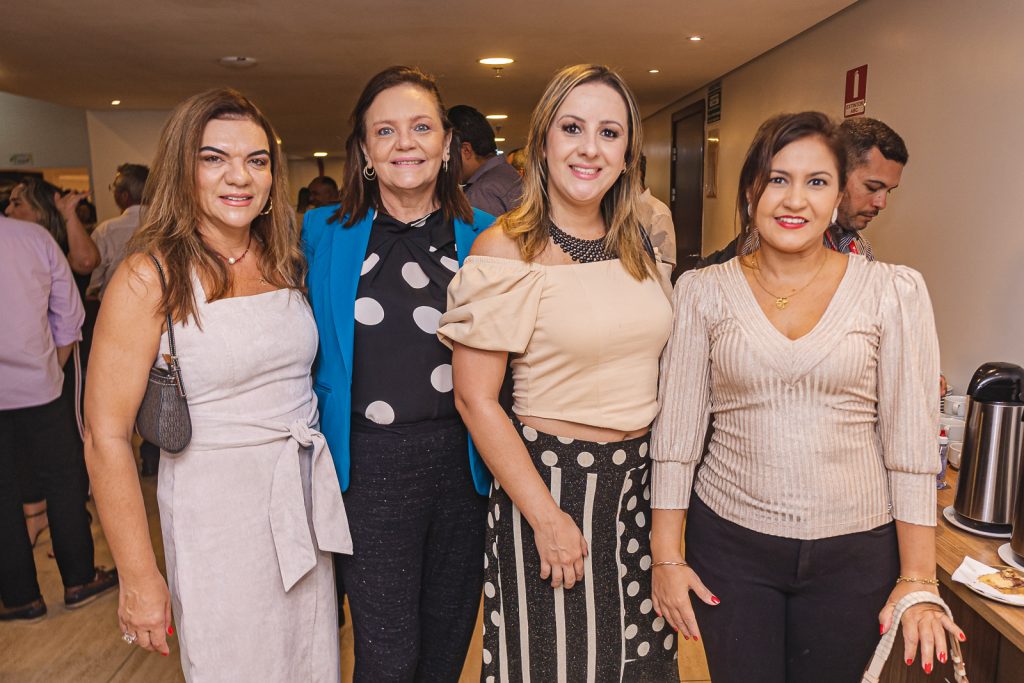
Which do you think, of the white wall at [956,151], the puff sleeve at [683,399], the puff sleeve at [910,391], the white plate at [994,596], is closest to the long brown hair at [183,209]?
the puff sleeve at [683,399]

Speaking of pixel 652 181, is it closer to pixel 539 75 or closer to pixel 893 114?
pixel 539 75

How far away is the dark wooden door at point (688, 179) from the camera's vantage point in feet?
23.6

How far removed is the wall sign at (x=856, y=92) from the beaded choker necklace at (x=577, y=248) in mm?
3105

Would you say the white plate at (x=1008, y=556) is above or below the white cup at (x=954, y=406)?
below

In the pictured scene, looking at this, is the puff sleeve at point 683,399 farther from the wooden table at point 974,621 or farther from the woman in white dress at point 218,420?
the woman in white dress at point 218,420

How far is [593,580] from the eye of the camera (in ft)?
4.86

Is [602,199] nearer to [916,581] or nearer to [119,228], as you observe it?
[916,581]

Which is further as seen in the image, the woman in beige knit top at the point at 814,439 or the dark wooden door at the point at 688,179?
the dark wooden door at the point at 688,179

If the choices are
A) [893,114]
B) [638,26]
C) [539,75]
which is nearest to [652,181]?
[539,75]

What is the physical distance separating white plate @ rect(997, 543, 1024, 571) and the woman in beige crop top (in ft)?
2.38

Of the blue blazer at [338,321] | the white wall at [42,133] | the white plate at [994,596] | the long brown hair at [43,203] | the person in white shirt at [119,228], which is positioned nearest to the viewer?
the white plate at [994,596]

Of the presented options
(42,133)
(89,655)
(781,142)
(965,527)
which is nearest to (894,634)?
(965,527)

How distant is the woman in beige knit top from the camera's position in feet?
4.14

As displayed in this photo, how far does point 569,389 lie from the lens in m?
1.44
